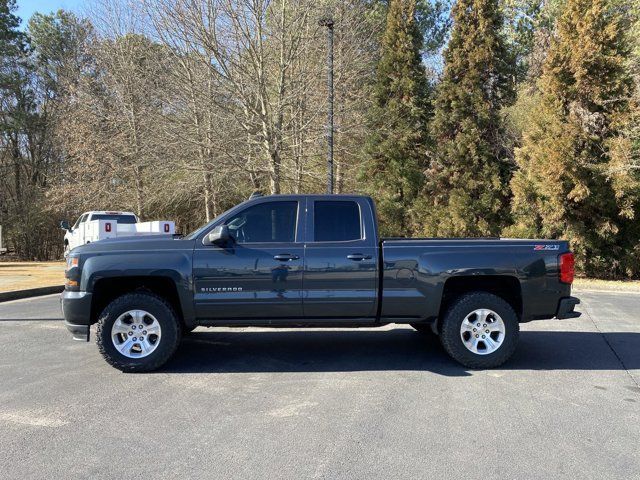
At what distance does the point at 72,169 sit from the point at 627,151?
2552 centimetres

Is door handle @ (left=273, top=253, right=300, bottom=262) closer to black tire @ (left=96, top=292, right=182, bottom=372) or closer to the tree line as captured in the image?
black tire @ (left=96, top=292, right=182, bottom=372)

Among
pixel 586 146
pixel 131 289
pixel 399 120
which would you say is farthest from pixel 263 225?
pixel 399 120

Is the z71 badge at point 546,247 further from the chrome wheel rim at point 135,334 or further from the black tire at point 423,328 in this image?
the chrome wheel rim at point 135,334

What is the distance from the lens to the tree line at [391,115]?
15.9 meters

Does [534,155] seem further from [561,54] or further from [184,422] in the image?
[184,422]

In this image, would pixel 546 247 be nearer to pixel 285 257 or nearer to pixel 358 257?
pixel 358 257

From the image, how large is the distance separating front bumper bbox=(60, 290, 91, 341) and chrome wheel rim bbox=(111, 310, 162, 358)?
34 cm

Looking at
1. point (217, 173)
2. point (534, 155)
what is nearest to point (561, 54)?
point (534, 155)

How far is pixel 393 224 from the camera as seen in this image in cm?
2147

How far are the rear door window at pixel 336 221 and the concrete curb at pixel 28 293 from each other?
8.86 meters

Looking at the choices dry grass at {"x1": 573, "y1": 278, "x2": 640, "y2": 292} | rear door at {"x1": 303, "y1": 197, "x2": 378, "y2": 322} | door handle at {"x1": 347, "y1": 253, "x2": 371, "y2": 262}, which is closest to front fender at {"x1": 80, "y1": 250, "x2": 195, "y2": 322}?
rear door at {"x1": 303, "y1": 197, "x2": 378, "y2": 322}

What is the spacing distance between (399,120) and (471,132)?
337 centimetres

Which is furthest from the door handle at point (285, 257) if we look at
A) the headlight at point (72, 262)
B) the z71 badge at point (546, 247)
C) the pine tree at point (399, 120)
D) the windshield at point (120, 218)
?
the pine tree at point (399, 120)

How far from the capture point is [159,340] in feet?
18.4
